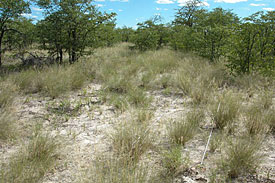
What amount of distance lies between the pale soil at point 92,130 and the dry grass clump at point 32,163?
0.10 metres

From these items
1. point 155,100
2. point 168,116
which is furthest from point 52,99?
point 168,116

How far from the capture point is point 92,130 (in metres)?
3.39

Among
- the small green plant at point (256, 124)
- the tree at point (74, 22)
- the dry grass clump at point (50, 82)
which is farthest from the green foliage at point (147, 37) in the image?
the small green plant at point (256, 124)

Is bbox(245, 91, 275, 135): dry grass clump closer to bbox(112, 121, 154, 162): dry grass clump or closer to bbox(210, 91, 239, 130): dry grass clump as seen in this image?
bbox(210, 91, 239, 130): dry grass clump

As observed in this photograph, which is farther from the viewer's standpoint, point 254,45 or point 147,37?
point 147,37

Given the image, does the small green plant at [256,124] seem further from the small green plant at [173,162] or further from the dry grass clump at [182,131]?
the small green plant at [173,162]

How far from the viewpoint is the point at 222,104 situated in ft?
11.5

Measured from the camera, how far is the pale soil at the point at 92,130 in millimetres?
2326

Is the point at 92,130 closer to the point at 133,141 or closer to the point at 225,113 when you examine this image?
the point at 133,141

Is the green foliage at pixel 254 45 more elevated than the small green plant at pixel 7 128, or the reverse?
the green foliage at pixel 254 45

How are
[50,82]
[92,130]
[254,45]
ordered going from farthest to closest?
[254,45], [50,82], [92,130]

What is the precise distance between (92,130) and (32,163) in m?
1.17

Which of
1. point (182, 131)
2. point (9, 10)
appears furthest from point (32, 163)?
point (9, 10)

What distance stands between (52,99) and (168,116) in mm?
2608
